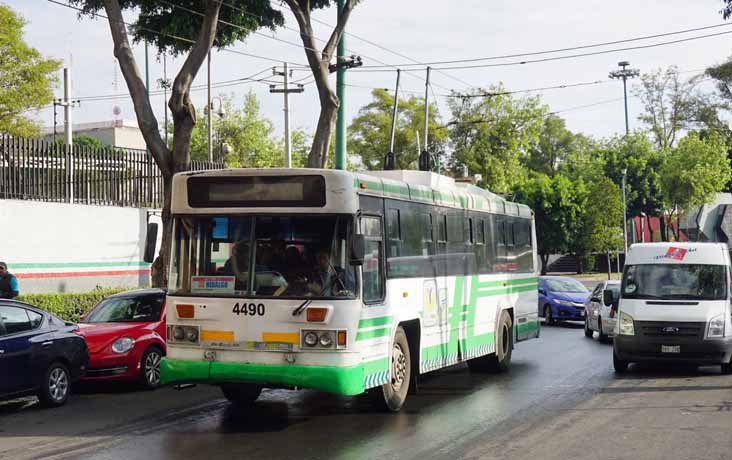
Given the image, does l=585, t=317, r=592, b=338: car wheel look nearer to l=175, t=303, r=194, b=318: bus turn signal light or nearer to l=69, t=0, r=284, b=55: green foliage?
l=69, t=0, r=284, b=55: green foliage

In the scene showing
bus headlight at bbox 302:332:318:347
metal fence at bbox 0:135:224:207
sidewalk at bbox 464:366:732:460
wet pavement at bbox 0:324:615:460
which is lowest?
sidewalk at bbox 464:366:732:460

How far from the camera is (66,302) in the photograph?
23.1m

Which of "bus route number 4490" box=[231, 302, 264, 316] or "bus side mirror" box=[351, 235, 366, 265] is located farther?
"bus route number 4490" box=[231, 302, 264, 316]

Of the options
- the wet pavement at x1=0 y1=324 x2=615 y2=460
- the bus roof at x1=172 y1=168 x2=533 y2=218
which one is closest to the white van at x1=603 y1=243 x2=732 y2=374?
the wet pavement at x1=0 y1=324 x2=615 y2=460

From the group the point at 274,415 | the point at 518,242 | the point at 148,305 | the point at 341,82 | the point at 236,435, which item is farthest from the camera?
the point at 341,82

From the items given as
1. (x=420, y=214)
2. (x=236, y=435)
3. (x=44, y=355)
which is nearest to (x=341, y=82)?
(x=420, y=214)

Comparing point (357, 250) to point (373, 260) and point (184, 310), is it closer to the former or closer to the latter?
point (373, 260)

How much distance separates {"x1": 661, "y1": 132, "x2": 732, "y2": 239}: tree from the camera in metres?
66.2

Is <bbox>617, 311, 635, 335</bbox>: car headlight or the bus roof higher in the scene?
the bus roof

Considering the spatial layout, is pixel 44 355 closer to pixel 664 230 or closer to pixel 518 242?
pixel 518 242

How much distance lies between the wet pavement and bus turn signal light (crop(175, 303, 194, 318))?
127 cm

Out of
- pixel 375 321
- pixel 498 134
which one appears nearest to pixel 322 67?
pixel 375 321

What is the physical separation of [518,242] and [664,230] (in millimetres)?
60375

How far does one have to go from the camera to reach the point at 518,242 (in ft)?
64.1
